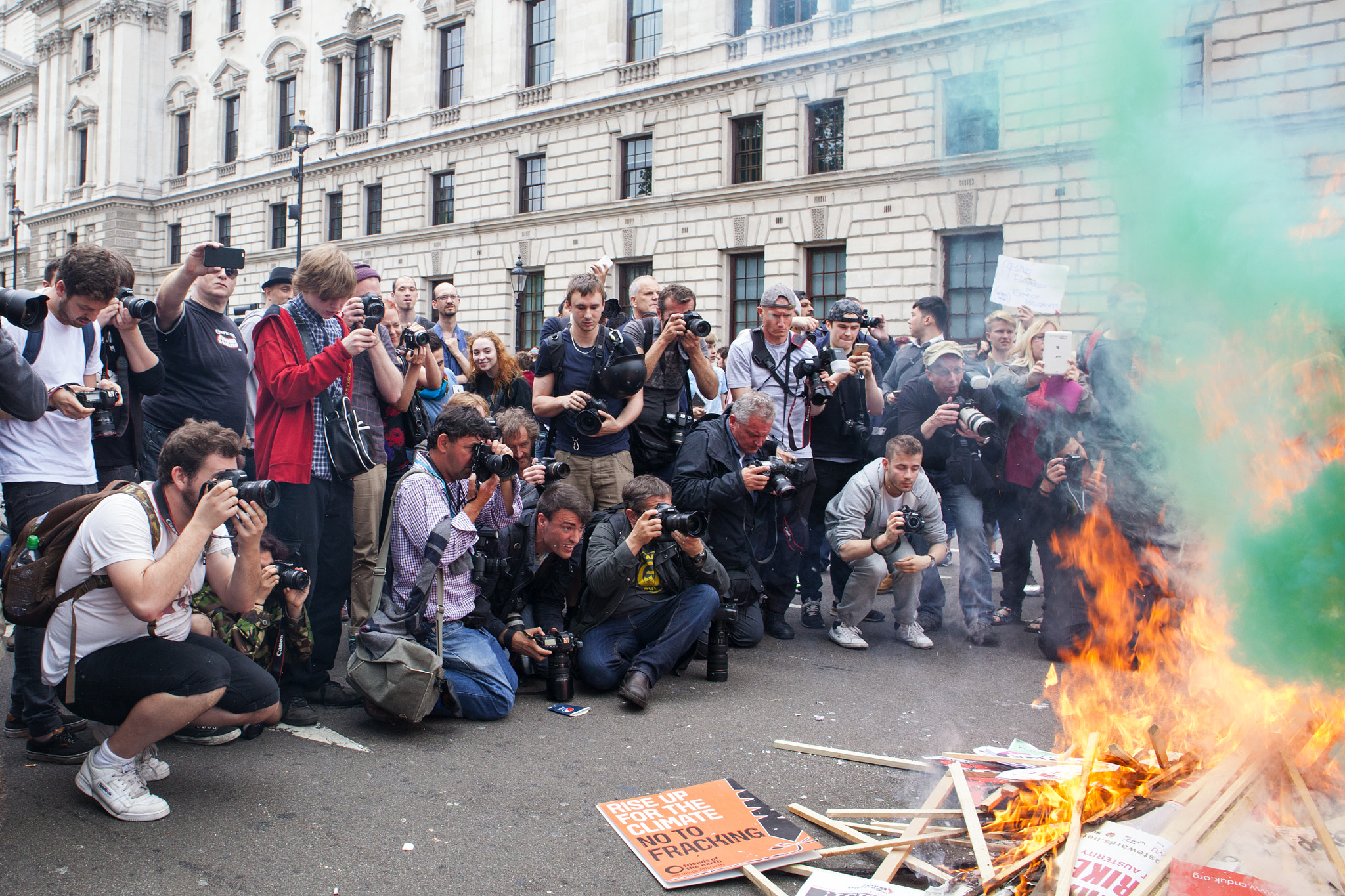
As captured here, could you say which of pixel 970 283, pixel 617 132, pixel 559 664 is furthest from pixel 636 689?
pixel 617 132

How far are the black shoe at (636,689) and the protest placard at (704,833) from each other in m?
0.99

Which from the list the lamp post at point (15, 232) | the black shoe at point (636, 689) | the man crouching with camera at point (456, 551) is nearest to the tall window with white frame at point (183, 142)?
the lamp post at point (15, 232)

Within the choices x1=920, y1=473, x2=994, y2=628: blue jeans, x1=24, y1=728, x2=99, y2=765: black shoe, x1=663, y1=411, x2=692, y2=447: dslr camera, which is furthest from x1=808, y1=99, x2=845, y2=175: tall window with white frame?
x1=24, y1=728, x2=99, y2=765: black shoe

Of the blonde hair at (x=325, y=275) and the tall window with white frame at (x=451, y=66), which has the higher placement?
the tall window with white frame at (x=451, y=66)

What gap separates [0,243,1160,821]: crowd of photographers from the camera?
129 inches

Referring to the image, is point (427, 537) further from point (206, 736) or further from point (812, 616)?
point (812, 616)

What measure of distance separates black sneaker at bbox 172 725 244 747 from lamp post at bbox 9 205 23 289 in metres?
35.0

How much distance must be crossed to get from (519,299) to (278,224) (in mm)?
13650

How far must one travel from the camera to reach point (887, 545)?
582cm

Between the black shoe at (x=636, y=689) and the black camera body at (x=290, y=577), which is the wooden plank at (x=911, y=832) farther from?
the black camera body at (x=290, y=577)

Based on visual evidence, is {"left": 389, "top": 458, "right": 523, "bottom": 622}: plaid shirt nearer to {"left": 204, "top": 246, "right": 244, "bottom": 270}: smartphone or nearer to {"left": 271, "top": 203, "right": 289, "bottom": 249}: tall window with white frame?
{"left": 204, "top": 246, "right": 244, "bottom": 270}: smartphone

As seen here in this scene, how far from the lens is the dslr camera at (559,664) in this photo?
4707 mm

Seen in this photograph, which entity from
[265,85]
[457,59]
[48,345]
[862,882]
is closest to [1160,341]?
[862,882]

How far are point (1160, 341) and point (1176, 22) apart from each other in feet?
4.24
